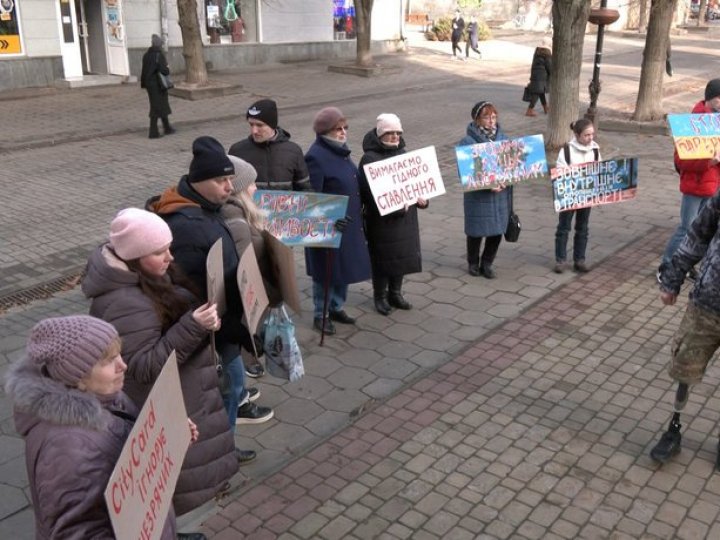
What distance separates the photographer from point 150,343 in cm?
325

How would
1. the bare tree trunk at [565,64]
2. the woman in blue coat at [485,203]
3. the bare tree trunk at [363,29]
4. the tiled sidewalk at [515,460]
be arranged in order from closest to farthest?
the tiled sidewalk at [515,460] → the woman in blue coat at [485,203] → the bare tree trunk at [565,64] → the bare tree trunk at [363,29]

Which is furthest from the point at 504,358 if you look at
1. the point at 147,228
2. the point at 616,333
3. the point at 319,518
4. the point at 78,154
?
the point at 78,154

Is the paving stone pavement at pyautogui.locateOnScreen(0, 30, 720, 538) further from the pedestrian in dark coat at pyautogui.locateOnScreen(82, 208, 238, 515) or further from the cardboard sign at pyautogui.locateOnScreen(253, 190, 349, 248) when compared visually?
the pedestrian in dark coat at pyautogui.locateOnScreen(82, 208, 238, 515)

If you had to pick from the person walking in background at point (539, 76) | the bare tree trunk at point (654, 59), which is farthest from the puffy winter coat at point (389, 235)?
the person walking in background at point (539, 76)

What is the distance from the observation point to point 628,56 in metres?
32.0

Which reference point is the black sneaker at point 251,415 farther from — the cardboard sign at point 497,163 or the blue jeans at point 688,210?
the blue jeans at point 688,210

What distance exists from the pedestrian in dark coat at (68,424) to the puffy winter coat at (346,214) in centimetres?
357

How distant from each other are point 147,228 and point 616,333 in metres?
4.54

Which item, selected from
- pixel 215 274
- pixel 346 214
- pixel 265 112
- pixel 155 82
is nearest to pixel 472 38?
pixel 155 82

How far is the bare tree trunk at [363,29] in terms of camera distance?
73.9ft

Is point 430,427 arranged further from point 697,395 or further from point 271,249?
point 697,395

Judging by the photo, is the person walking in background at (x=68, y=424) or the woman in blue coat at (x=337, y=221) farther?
the woman in blue coat at (x=337, y=221)

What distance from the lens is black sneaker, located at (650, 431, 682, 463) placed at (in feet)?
15.1

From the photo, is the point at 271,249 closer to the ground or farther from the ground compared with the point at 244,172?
closer to the ground
